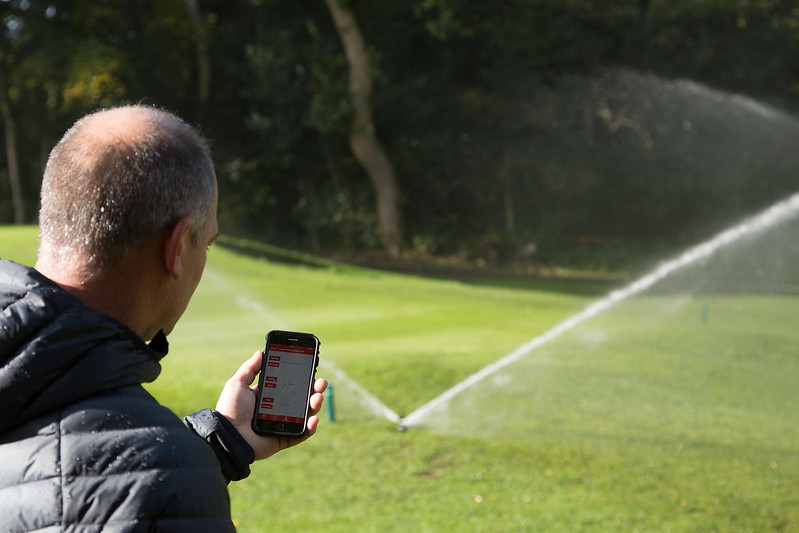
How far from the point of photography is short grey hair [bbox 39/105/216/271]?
1.34m

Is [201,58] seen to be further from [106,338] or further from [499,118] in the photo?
[106,338]

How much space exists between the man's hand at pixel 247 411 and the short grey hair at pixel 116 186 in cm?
66

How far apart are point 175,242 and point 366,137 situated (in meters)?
21.3

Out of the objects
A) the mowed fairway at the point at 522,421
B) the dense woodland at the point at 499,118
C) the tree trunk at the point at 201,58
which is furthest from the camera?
the tree trunk at the point at 201,58

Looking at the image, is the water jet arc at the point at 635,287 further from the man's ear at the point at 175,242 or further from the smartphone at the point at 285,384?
the man's ear at the point at 175,242

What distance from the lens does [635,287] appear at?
18000mm

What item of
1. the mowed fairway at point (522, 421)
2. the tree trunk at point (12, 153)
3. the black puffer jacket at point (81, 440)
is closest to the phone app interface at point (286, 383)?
the black puffer jacket at point (81, 440)

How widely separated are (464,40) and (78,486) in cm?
2414

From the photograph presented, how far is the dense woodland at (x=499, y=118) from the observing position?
23.4 metres

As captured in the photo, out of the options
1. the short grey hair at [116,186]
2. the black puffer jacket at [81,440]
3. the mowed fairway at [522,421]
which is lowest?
the mowed fairway at [522,421]

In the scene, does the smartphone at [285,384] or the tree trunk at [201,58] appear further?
the tree trunk at [201,58]

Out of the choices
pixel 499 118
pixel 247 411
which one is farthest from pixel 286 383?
pixel 499 118

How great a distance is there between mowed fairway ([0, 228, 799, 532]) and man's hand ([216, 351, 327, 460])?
123 inches

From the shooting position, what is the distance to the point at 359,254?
78.6 feet
